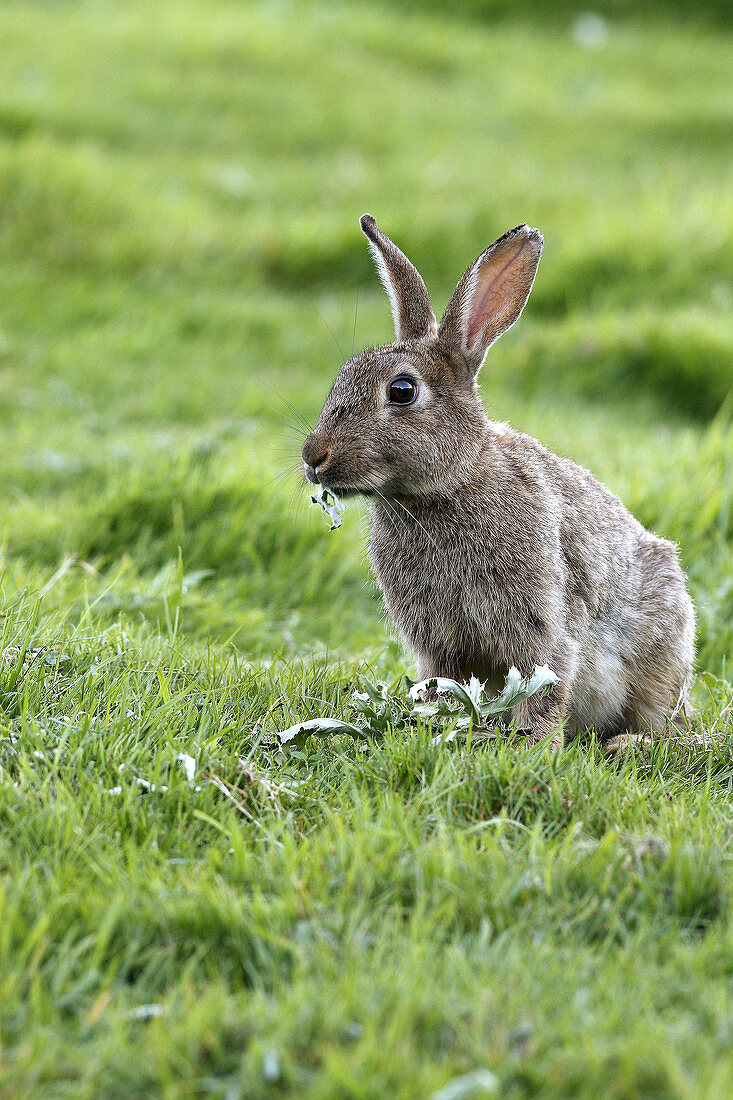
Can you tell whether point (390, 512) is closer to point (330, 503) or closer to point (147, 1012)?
point (330, 503)

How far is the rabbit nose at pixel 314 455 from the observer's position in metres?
3.89

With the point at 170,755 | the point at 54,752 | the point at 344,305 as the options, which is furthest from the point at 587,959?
the point at 344,305

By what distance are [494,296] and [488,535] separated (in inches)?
37.0

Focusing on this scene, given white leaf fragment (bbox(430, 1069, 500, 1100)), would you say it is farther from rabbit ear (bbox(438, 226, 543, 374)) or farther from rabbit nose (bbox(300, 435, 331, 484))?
rabbit ear (bbox(438, 226, 543, 374))

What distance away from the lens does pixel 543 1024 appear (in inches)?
89.4

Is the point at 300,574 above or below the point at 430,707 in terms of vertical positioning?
below

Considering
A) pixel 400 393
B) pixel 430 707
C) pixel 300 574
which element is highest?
pixel 400 393

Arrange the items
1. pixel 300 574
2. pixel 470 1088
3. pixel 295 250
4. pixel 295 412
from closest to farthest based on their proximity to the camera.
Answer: pixel 470 1088, pixel 300 574, pixel 295 412, pixel 295 250

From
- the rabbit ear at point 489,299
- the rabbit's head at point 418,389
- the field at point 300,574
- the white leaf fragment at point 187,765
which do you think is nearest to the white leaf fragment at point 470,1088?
the field at point 300,574

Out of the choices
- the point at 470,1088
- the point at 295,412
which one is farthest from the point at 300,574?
the point at 470,1088

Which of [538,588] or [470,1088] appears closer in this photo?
[470,1088]

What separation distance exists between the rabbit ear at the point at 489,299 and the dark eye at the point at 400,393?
0.95ft

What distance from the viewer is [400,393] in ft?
13.4

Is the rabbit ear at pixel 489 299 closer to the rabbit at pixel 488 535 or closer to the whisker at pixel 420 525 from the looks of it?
the rabbit at pixel 488 535
